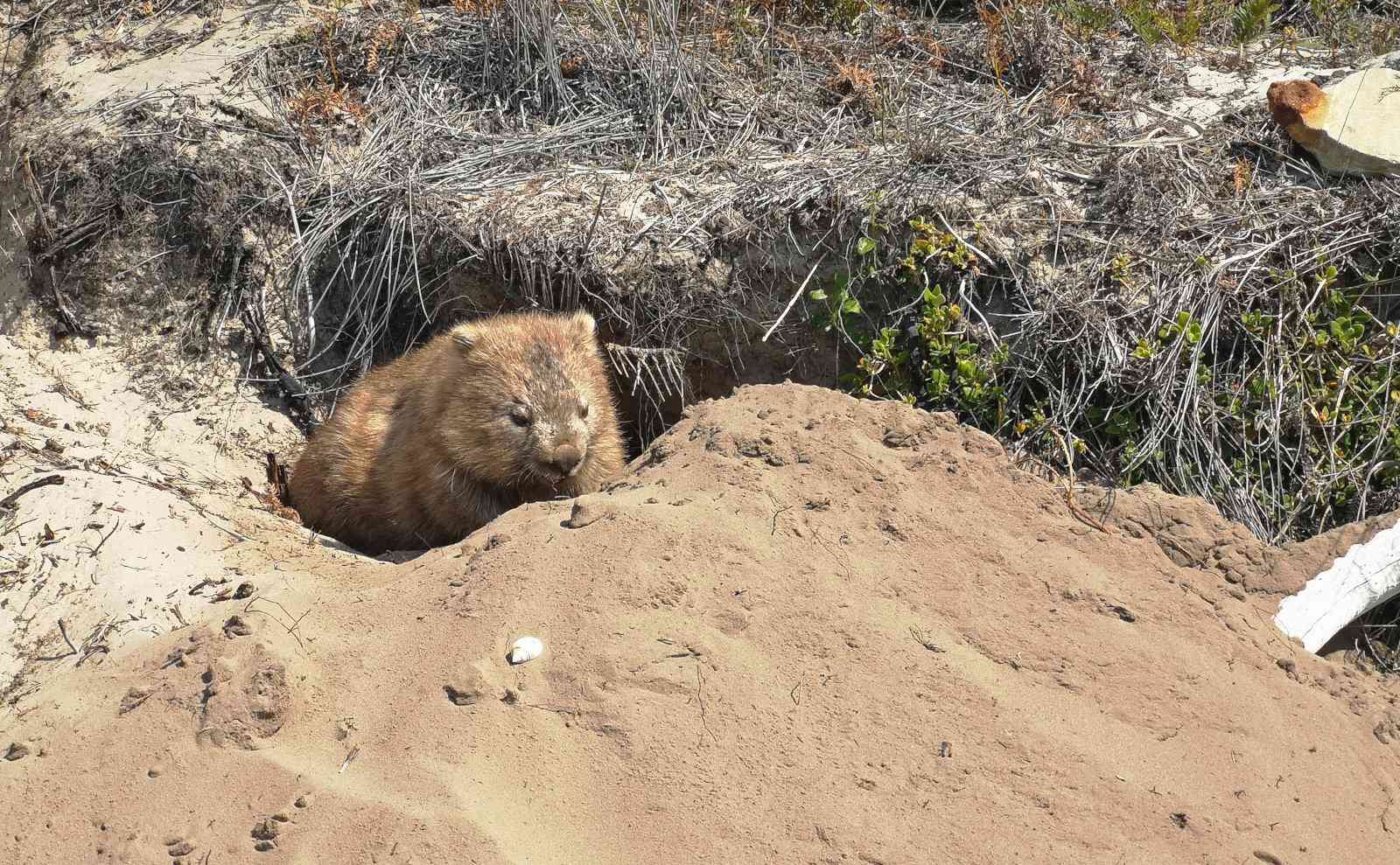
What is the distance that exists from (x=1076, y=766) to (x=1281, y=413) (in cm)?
266

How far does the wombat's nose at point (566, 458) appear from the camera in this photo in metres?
5.62

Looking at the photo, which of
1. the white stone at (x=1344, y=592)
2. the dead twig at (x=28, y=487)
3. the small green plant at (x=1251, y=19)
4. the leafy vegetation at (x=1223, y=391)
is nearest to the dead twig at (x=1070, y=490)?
the leafy vegetation at (x=1223, y=391)

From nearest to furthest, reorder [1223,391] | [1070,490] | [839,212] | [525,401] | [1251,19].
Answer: [1070,490] → [1223,391] → [525,401] → [839,212] → [1251,19]

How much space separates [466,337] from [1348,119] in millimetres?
4695

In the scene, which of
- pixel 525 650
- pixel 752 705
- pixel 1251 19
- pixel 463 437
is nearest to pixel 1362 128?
pixel 1251 19

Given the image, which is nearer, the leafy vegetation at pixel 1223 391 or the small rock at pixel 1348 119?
the leafy vegetation at pixel 1223 391

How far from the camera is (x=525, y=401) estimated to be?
5781 millimetres

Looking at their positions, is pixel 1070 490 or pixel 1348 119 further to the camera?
pixel 1348 119

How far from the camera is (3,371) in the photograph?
6.58 m

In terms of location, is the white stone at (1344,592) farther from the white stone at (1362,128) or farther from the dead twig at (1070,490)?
the white stone at (1362,128)

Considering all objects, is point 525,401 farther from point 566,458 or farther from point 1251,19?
point 1251,19

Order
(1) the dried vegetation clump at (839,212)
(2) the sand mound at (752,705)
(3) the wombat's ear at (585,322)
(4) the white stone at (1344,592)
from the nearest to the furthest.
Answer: (2) the sand mound at (752,705), (4) the white stone at (1344,592), (1) the dried vegetation clump at (839,212), (3) the wombat's ear at (585,322)

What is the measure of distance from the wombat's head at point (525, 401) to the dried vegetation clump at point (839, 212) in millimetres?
543

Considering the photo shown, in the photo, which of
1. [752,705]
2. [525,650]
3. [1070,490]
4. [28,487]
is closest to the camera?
[752,705]
